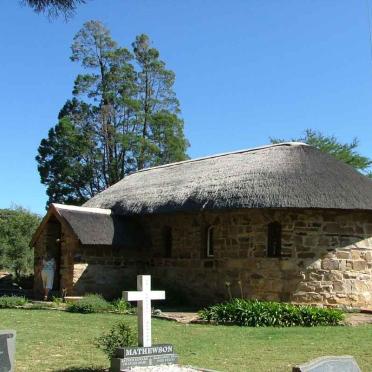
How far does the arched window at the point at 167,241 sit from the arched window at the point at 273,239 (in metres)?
4.56

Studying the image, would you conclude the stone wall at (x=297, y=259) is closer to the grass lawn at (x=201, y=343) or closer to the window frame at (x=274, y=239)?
the window frame at (x=274, y=239)

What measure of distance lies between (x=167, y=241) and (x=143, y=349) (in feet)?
45.2

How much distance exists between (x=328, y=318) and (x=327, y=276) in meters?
2.97

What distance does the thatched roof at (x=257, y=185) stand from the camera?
18.0 metres

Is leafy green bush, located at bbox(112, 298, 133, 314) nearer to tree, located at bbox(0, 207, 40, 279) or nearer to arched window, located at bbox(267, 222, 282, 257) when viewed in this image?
arched window, located at bbox(267, 222, 282, 257)

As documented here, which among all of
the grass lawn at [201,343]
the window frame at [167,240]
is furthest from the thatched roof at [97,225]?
the grass lawn at [201,343]

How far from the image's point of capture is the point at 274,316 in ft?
49.7

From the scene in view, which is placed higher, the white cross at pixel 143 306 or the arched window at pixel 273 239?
the arched window at pixel 273 239

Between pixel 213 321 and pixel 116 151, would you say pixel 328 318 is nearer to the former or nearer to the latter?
pixel 213 321

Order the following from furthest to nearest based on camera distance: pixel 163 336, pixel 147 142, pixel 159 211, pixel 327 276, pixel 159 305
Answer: pixel 147 142
pixel 159 211
pixel 159 305
pixel 327 276
pixel 163 336

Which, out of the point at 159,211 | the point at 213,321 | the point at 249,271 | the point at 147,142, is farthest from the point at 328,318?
the point at 147,142

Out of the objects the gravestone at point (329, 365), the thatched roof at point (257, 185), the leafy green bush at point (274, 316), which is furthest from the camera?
the thatched roof at point (257, 185)

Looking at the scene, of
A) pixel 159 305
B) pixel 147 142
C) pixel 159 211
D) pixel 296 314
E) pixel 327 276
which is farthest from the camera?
pixel 147 142

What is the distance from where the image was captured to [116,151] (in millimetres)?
38812
